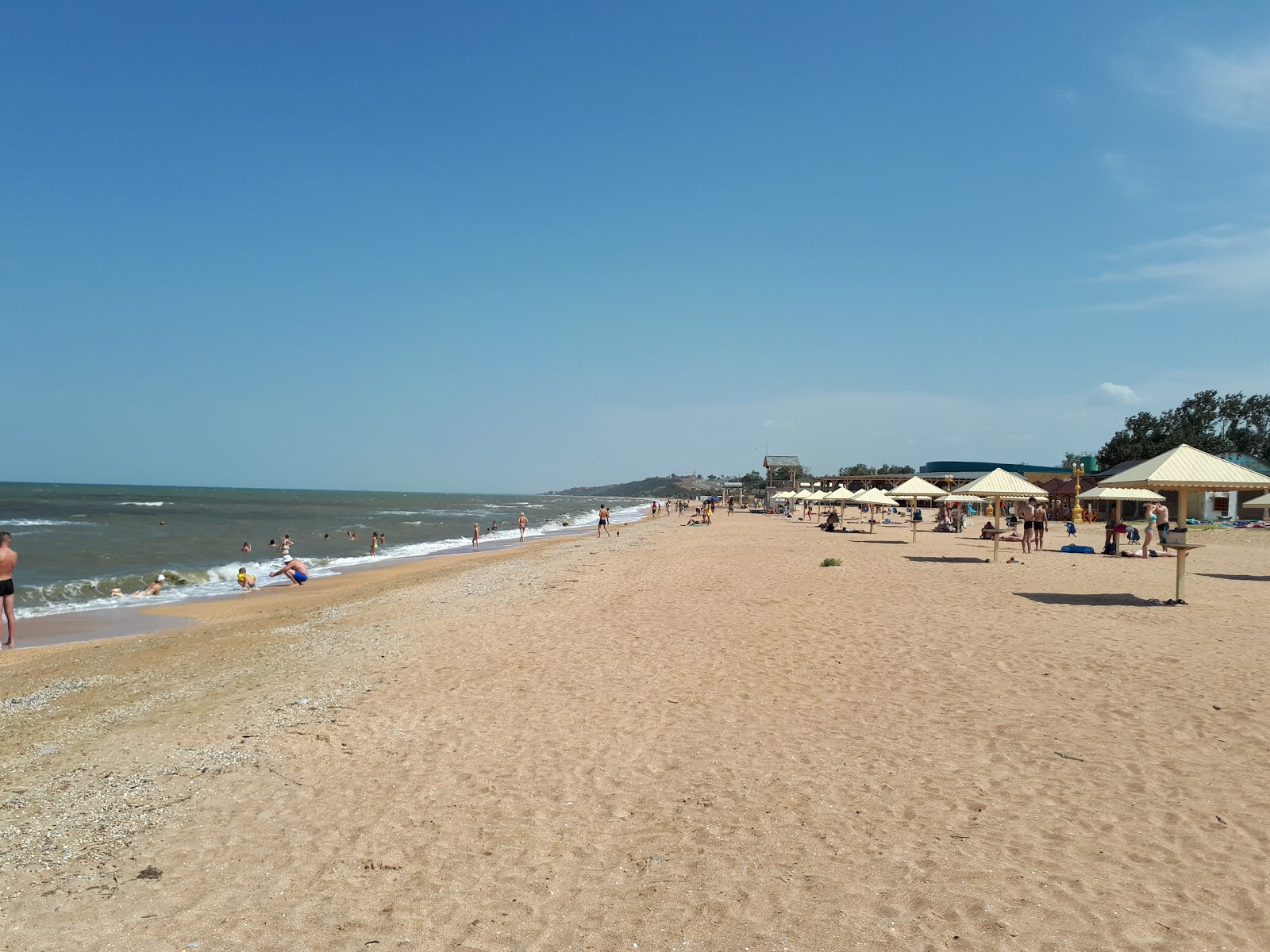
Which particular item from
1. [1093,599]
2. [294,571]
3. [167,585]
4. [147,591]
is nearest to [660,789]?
[1093,599]

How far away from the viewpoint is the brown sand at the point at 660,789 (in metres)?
3.33

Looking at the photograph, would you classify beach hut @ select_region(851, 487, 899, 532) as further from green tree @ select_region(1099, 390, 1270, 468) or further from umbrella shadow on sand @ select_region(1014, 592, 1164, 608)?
green tree @ select_region(1099, 390, 1270, 468)

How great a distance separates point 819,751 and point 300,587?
1731cm

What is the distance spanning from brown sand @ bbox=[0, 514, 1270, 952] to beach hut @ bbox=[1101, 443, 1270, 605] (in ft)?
4.52

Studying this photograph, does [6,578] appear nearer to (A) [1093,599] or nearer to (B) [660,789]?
(B) [660,789]

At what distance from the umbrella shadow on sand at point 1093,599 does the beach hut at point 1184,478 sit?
0.48m

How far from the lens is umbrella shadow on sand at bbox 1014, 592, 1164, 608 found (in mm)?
10914

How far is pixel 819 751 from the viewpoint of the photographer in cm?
524

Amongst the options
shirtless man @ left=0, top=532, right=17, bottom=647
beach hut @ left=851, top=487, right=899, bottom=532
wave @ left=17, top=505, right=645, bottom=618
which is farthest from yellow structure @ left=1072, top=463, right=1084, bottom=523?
shirtless man @ left=0, top=532, right=17, bottom=647

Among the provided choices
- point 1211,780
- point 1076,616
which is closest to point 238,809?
point 1211,780

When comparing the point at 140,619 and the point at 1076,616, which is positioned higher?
the point at 1076,616

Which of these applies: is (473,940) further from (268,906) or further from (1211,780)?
(1211,780)

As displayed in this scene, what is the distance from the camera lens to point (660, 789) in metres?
4.66

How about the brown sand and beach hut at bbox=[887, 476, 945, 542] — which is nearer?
the brown sand
